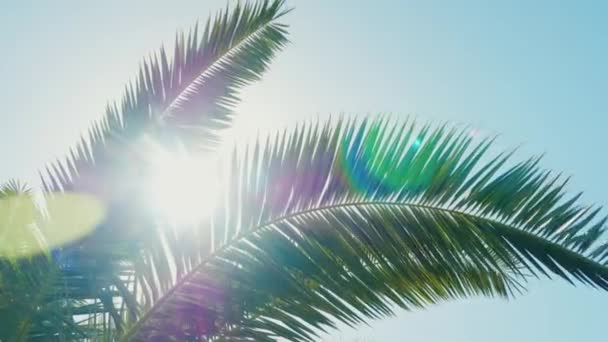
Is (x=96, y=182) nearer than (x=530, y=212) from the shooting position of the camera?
No

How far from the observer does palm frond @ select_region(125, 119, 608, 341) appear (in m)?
3.16

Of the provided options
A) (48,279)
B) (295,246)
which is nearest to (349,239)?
(295,246)

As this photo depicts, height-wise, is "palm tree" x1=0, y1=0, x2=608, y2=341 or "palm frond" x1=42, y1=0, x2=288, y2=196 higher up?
"palm frond" x1=42, y1=0, x2=288, y2=196

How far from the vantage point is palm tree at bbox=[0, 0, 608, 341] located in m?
3.21

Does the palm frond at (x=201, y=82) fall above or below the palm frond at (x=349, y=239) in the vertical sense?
above

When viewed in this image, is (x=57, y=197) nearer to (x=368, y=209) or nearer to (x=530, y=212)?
(x=368, y=209)

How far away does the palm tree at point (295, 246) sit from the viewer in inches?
126

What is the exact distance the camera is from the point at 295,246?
3.49 m

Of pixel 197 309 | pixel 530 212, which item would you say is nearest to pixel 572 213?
pixel 530 212

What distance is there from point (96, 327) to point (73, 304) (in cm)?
36

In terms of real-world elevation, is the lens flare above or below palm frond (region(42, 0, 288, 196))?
below

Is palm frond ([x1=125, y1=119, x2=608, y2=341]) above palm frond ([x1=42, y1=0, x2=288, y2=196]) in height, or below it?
below

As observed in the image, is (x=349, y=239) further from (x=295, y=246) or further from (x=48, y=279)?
(x=48, y=279)

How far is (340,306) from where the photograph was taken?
352cm
